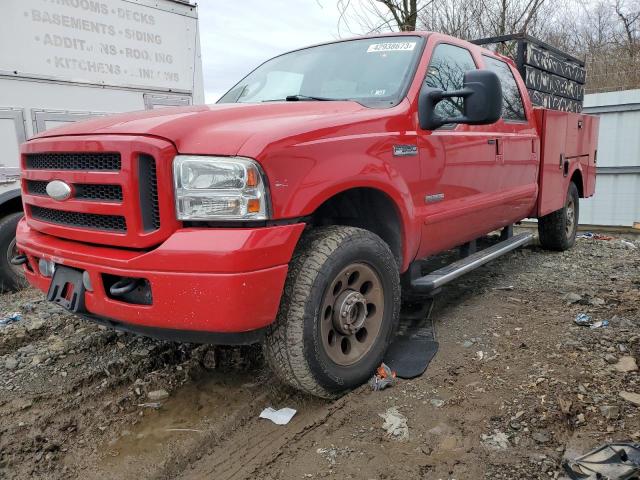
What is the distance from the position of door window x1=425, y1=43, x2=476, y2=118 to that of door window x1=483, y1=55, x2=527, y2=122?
568mm

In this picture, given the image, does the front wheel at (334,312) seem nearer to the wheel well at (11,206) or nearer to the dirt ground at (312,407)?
the dirt ground at (312,407)

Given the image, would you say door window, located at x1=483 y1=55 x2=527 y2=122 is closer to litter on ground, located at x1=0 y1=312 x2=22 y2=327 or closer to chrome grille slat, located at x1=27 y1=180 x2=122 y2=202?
chrome grille slat, located at x1=27 y1=180 x2=122 y2=202

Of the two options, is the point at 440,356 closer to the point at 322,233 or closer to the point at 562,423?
the point at 562,423

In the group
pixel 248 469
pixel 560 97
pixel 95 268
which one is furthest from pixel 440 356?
pixel 560 97

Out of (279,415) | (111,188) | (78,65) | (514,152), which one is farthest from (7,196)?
(514,152)

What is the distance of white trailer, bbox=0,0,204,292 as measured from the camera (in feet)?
16.0

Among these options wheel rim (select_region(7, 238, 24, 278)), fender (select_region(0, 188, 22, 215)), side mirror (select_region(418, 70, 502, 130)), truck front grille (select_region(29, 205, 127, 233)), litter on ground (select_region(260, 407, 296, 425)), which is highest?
side mirror (select_region(418, 70, 502, 130))

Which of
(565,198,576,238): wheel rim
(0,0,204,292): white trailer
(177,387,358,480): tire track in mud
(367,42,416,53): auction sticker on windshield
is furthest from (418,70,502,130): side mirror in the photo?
(0,0,204,292): white trailer

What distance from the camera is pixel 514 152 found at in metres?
4.39

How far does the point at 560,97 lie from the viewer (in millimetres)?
6531

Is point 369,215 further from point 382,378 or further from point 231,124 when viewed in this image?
point 231,124

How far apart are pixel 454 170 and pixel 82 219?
2358 mm

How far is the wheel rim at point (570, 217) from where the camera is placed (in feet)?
20.6

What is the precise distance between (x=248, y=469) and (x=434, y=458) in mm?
816
